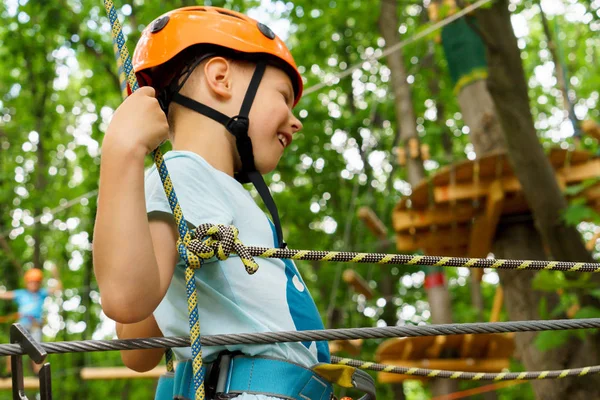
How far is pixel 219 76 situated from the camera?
1.89 m

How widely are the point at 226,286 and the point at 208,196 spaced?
21 centimetres

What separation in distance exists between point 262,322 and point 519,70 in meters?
2.90

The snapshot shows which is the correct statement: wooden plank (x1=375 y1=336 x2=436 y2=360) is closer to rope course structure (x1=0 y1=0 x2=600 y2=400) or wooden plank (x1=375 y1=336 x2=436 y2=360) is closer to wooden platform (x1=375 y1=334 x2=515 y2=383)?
wooden platform (x1=375 y1=334 x2=515 y2=383)

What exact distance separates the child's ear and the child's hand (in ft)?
1.28

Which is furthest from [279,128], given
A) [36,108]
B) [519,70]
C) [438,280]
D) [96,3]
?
[36,108]

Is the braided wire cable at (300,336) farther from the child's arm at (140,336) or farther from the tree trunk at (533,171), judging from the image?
the tree trunk at (533,171)

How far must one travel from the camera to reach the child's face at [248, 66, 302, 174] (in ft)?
6.14

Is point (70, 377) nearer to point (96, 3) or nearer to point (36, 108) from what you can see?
point (36, 108)

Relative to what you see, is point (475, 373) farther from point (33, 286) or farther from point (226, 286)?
point (33, 286)

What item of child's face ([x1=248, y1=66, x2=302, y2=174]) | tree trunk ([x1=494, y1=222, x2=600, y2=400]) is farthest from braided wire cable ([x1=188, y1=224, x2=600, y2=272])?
tree trunk ([x1=494, y1=222, x2=600, y2=400])

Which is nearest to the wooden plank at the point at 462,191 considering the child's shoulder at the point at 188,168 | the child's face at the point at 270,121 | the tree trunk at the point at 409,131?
the tree trunk at the point at 409,131

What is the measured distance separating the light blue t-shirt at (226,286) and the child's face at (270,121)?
17 centimetres

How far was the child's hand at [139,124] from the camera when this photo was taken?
1.38 metres

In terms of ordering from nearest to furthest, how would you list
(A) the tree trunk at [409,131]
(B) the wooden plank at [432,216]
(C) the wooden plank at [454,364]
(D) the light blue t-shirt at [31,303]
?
(B) the wooden plank at [432,216] < (C) the wooden plank at [454,364] < (A) the tree trunk at [409,131] < (D) the light blue t-shirt at [31,303]
